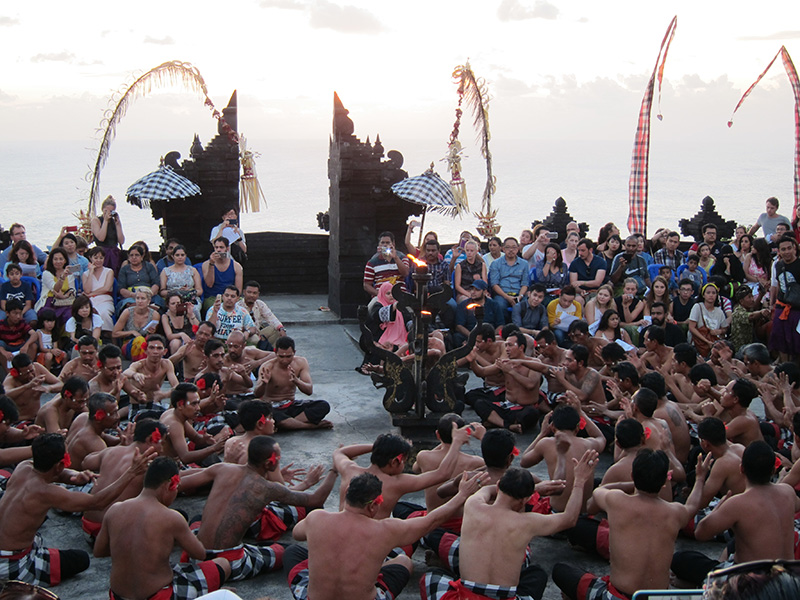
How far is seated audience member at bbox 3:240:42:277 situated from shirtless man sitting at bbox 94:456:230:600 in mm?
6471

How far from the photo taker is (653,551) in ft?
17.0

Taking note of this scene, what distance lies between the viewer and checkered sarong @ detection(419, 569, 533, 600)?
5070 millimetres

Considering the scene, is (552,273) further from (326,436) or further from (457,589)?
(457,589)

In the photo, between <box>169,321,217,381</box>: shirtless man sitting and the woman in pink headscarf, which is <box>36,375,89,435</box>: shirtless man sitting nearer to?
<box>169,321,217,381</box>: shirtless man sitting

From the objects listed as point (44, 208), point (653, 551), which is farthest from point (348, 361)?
point (44, 208)

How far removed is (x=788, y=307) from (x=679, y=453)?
389 cm

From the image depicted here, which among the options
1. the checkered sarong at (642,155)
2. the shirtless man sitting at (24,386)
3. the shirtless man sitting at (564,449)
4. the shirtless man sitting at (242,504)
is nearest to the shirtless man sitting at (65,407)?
the shirtless man sitting at (24,386)

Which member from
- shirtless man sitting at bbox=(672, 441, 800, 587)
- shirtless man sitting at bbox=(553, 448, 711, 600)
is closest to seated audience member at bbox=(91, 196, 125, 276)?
shirtless man sitting at bbox=(553, 448, 711, 600)

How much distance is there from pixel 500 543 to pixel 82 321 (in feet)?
22.6

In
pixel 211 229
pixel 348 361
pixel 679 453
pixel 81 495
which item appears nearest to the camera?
pixel 81 495

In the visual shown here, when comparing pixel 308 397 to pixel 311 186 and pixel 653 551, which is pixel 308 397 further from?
pixel 311 186

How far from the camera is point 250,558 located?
19.4ft

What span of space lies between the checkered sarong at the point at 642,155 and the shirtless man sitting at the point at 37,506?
12.0 meters

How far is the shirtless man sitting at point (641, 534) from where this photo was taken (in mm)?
5184
